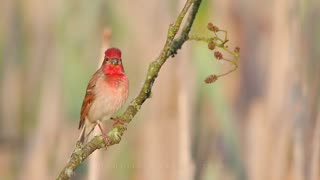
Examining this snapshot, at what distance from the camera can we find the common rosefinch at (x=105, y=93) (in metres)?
1.83

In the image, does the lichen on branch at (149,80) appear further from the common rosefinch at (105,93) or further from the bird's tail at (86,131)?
the bird's tail at (86,131)

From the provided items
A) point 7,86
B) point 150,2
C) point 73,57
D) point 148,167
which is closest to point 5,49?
point 7,86

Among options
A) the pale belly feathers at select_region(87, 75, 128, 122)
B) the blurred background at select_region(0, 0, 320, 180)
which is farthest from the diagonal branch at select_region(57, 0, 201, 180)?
the blurred background at select_region(0, 0, 320, 180)

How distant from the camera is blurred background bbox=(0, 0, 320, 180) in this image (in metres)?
2.98

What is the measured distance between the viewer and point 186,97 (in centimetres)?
286

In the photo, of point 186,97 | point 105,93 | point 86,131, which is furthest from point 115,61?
point 186,97

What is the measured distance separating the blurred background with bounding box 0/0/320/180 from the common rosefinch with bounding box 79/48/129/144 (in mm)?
789

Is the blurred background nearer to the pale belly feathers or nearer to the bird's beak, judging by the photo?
the pale belly feathers

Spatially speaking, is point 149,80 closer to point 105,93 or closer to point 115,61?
point 115,61

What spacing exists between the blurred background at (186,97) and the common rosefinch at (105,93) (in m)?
0.79

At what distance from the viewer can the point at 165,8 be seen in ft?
10.7

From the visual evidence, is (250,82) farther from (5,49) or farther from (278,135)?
(5,49)

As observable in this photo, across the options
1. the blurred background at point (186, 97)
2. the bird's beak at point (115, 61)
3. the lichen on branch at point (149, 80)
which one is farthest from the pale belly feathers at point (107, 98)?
the blurred background at point (186, 97)

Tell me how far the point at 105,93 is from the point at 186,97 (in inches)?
35.9
